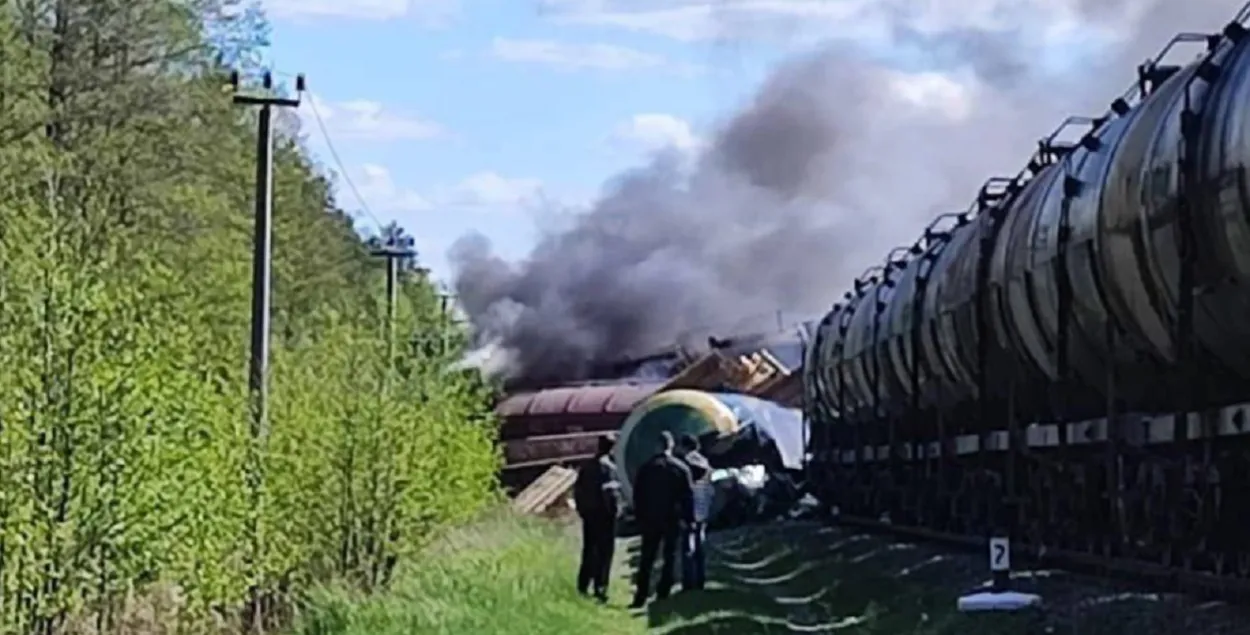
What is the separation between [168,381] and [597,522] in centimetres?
795

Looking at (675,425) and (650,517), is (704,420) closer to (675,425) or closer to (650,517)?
(675,425)

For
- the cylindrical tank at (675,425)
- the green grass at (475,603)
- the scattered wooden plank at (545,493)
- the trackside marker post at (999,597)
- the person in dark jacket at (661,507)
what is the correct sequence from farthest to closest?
the scattered wooden plank at (545,493) → the cylindrical tank at (675,425) → the person in dark jacket at (661,507) → the green grass at (475,603) → the trackside marker post at (999,597)

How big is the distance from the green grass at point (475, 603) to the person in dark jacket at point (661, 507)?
0.44 m

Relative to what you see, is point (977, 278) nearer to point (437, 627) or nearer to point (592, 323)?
point (437, 627)

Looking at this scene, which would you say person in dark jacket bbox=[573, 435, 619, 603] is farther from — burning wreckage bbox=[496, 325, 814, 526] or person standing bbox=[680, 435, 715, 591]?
burning wreckage bbox=[496, 325, 814, 526]

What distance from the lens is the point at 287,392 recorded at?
20.7 meters

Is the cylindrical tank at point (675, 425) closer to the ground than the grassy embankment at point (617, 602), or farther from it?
farther from it

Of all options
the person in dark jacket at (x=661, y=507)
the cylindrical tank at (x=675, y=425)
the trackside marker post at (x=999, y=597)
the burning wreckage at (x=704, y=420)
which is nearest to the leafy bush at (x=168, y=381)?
the person in dark jacket at (x=661, y=507)

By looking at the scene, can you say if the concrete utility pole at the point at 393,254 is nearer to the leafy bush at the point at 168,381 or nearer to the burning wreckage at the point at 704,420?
the leafy bush at the point at 168,381

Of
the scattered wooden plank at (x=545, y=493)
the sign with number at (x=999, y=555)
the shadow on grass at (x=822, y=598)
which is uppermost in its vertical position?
the sign with number at (x=999, y=555)

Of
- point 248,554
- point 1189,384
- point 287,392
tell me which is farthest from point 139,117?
point 1189,384

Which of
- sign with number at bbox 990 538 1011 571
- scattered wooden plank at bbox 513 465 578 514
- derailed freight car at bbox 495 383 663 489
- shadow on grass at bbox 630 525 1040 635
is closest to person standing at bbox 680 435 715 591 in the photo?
shadow on grass at bbox 630 525 1040 635

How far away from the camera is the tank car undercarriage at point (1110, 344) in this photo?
1481 cm

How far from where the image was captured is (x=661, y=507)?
20516 millimetres
